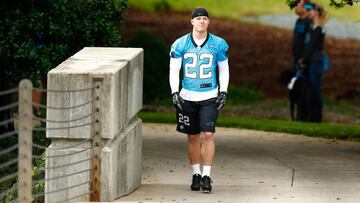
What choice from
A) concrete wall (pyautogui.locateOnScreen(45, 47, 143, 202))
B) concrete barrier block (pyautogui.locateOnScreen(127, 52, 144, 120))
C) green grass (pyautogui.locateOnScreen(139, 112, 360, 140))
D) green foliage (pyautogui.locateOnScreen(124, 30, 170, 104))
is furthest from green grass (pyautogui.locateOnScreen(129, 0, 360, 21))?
concrete wall (pyautogui.locateOnScreen(45, 47, 143, 202))

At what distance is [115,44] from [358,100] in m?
12.1

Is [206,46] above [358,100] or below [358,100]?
above

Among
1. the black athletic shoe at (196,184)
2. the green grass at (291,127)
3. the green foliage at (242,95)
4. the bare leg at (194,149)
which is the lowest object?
the green foliage at (242,95)

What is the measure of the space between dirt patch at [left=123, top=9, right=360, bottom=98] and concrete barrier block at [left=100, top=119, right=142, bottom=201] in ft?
49.2

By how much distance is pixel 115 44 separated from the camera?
52.0 ft

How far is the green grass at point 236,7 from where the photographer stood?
41.3 metres

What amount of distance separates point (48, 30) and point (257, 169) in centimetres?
316

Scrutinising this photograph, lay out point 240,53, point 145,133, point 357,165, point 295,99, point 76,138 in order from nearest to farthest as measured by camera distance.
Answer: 1. point 76,138
2. point 357,165
3. point 145,133
4. point 295,99
5. point 240,53

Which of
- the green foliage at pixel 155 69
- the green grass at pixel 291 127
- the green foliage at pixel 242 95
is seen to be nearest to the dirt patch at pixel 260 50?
the green foliage at pixel 242 95

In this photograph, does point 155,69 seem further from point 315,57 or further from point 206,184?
point 206,184

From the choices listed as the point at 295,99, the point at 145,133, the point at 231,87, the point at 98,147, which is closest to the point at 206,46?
the point at 98,147

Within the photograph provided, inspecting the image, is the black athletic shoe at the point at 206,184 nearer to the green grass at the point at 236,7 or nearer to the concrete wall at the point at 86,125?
the concrete wall at the point at 86,125

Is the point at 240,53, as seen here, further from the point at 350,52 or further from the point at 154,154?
the point at 154,154

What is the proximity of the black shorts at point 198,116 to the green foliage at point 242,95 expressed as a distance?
11942 millimetres
